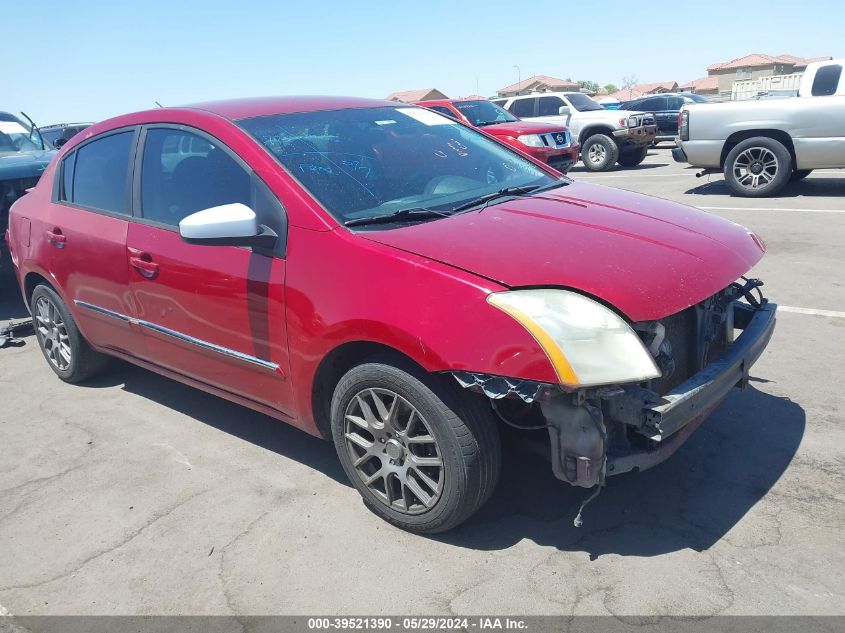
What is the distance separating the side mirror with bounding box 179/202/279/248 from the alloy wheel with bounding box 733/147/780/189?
8.99m

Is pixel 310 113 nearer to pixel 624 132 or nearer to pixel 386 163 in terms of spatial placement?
pixel 386 163

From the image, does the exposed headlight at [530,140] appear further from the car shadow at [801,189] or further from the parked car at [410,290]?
the parked car at [410,290]

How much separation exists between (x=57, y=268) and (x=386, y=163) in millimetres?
2357

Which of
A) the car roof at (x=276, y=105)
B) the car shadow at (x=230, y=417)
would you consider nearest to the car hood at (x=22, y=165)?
the car shadow at (x=230, y=417)

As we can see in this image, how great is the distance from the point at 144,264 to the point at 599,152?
44.9 ft

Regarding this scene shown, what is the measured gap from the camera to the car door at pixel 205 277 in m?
3.30

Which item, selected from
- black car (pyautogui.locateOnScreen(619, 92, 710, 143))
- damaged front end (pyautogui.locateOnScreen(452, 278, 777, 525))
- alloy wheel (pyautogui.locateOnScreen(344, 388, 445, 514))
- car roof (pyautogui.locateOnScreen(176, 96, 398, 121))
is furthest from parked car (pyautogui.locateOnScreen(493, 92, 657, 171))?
alloy wheel (pyautogui.locateOnScreen(344, 388, 445, 514))

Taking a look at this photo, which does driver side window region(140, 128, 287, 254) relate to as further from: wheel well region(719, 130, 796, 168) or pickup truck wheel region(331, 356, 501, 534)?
wheel well region(719, 130, 796, 168)

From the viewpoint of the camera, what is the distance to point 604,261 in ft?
9.20

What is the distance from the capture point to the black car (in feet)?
69.0

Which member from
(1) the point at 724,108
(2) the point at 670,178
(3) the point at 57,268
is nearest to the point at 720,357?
(3) the point at 57,268

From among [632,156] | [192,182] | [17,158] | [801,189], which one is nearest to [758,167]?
[801,189]

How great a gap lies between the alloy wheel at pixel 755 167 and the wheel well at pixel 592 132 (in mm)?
5678

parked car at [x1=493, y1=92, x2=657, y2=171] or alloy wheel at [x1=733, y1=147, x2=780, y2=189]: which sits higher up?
parked car at [x1=493, y1=92, x2=657, y2=171]
